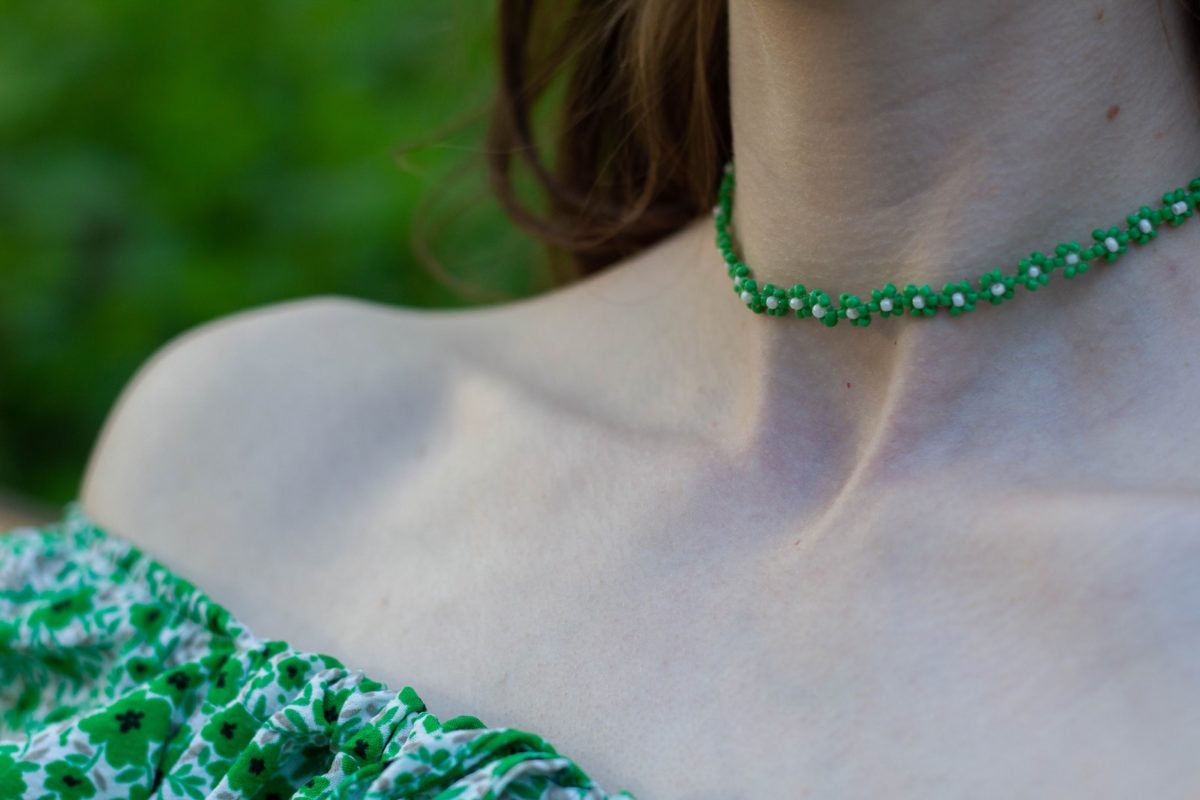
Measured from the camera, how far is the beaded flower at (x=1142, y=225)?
0.98 metres

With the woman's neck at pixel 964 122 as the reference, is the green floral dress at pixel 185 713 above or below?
below

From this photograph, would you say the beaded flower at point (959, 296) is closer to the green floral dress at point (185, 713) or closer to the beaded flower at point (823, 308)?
the beaded flower at point (823, 308)

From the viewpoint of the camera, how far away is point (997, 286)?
38.5 inches

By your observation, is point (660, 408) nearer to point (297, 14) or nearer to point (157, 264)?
point (157, 264)

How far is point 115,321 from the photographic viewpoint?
2.42m

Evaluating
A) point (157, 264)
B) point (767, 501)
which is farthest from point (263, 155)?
point (767, 501)

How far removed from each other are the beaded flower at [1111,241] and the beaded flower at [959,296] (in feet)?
0.33

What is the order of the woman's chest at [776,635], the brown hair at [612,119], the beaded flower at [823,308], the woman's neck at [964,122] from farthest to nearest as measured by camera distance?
the brown hair at [612,119] → the beaded flower at [823,308] → the woman's neck at [964,122] → the woman's chest at [776,635]

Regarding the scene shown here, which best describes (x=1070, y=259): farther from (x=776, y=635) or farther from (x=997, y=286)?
(x=776, y=635)

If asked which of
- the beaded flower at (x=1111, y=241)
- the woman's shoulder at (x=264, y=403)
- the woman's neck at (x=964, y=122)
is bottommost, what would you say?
the woman's shoulder at (x=264, y=403)

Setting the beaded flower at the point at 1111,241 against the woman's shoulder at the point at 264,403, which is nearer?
the beaded flower at the point at 1111,241

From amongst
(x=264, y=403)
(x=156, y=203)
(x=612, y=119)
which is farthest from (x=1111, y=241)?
(x=156, y=203)

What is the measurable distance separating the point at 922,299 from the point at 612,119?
547mm

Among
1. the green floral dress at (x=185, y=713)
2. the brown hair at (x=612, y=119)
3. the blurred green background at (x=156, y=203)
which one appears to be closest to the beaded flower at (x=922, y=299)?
the brown hair at (x=612, y=119)
